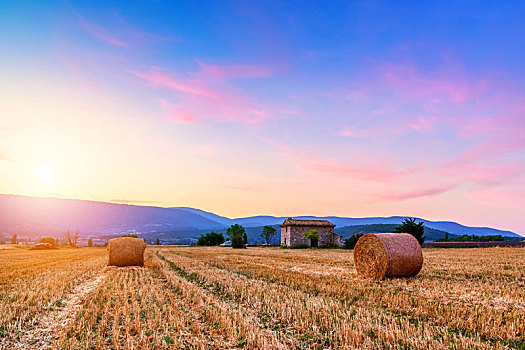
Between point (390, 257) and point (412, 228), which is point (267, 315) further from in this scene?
point (412, 228)

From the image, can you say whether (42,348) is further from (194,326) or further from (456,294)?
(456,294)

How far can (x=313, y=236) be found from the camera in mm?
55562

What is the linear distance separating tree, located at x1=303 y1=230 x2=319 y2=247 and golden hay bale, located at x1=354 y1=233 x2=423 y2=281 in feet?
136

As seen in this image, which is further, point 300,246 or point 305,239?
→ point 305,239

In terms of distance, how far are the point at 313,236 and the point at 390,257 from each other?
43.1 m

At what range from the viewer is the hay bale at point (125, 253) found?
1908cm

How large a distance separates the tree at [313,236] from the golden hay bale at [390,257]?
41.3 metres

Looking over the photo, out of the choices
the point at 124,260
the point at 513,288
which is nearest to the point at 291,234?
the point at 124,260

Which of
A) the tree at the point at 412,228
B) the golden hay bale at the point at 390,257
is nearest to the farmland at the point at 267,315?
the golden hay bale at the point at 390,257

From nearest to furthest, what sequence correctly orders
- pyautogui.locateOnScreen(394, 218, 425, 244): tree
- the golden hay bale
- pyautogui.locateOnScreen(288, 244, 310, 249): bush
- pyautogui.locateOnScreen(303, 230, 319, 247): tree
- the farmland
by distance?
the farmland → the golden hay bale → pyautogui.locateOnScreen(394, 218, 425, 244): tree → pyautogui.locateOnScreen(288, 244, 310, 249): bush → pyautogui.locateOnScreen(303, 230, 319, 247): tree

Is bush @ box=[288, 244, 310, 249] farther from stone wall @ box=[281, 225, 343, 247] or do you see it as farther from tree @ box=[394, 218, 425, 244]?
tree @ box=[394, 218, 425, 244]

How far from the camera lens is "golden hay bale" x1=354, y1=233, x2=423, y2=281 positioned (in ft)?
42.9

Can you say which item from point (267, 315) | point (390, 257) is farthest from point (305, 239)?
point (267, 315)

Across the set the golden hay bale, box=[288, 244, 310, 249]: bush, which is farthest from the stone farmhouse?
the golden hay bale
